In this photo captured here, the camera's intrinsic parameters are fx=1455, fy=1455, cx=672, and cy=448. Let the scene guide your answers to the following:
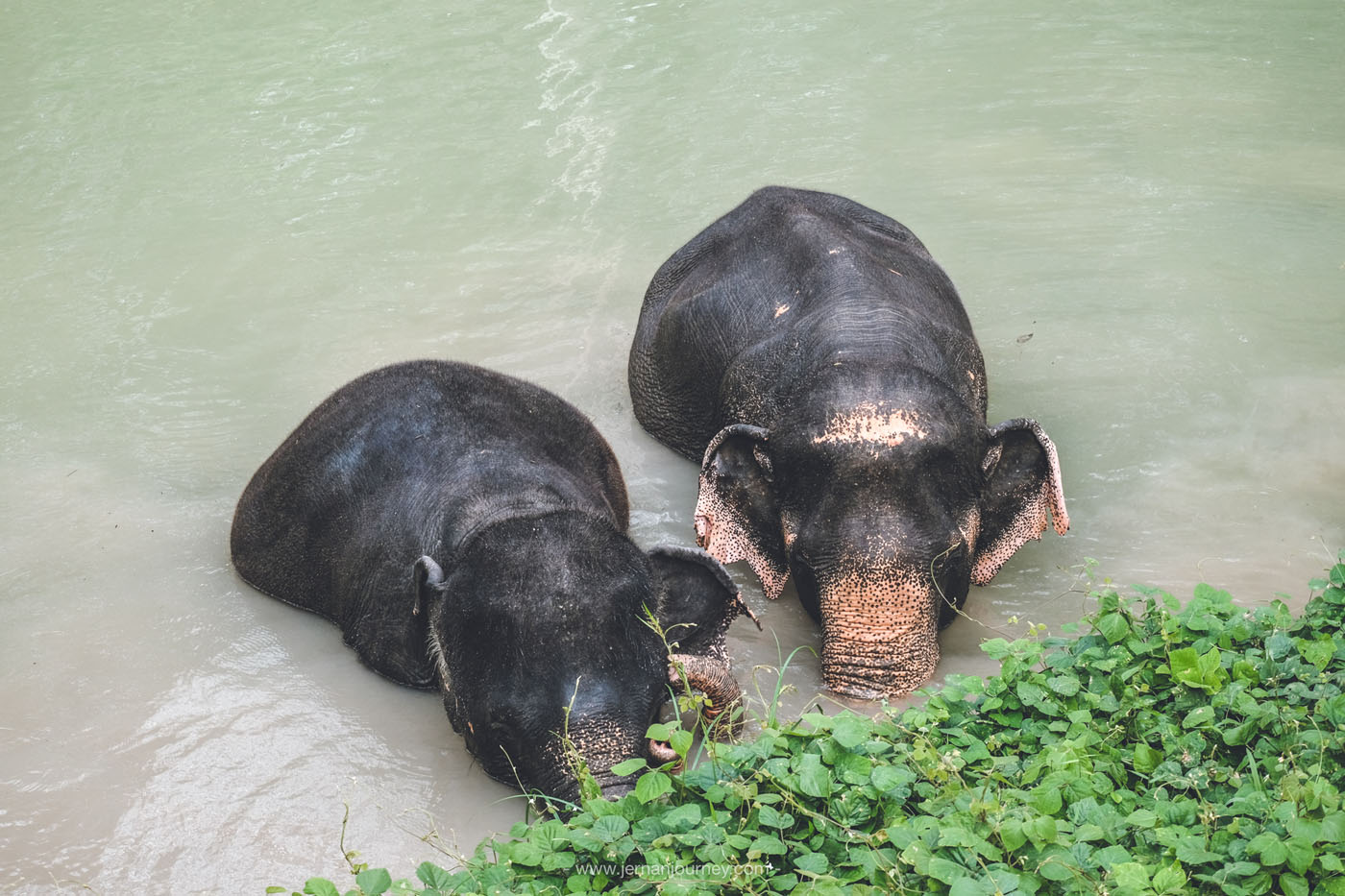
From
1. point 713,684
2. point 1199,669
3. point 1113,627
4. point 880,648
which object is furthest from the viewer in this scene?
point 880,648

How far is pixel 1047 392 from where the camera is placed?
17.9 feet

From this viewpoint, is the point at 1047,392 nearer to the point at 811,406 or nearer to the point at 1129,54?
the point at 811,406

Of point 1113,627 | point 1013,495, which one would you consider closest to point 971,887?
point 1113,627

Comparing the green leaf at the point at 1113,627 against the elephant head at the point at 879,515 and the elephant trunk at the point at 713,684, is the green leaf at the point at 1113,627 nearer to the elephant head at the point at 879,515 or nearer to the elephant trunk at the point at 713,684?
the elephant head at the point at 879,515

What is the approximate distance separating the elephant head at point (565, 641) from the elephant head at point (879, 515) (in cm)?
42

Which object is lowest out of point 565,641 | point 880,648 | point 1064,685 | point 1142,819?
point 880,648

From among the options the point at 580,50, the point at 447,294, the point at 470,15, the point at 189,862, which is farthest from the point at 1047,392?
the point at 470,15

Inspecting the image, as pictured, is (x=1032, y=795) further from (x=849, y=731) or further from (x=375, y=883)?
(x=375, y=883)

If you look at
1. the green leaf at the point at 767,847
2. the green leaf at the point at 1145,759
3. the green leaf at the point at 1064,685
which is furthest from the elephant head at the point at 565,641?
the green leaf at the point at 1145,759

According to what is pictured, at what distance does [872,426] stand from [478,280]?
3157 mm

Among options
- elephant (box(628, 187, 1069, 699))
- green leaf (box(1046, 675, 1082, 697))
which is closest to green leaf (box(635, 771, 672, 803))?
green leaf (box(1046, 675, 1082, 697))

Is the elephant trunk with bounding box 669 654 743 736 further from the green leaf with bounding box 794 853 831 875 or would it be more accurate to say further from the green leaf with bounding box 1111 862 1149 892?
the green leaf with bounding box 1111 862 1149 892

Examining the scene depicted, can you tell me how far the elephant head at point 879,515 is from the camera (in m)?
3.82

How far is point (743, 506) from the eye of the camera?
14.0ft
